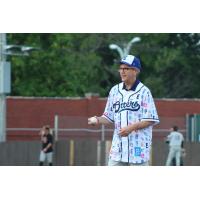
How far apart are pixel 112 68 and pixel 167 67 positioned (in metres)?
3.72

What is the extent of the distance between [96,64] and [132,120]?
44.6m

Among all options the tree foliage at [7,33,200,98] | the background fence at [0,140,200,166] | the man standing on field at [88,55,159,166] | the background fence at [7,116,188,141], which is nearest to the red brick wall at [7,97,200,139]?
the background fence at [7,116,188,141]

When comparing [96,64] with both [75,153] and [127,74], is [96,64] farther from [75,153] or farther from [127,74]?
[127,74]

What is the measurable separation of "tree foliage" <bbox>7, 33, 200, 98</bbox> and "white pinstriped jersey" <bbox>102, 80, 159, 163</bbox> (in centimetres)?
3476

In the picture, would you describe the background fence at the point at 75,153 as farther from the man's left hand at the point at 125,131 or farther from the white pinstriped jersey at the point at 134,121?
the man's left hand at the point at 125,131

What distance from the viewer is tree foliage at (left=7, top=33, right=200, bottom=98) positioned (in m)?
43.1

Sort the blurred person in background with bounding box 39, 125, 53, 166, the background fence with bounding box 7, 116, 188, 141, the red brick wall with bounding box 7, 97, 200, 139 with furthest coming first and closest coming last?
the red brick wall with bounding box 7, 97, 200, 139
the background fence with bounding box 7, 116, 188, 141
the blurred person in background with bounding box 39, 125, 53, 166

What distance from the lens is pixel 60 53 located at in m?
43.7

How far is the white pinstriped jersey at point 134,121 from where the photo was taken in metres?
7.43

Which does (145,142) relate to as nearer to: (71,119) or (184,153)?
(184,153)

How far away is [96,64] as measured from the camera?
51969 millimetres

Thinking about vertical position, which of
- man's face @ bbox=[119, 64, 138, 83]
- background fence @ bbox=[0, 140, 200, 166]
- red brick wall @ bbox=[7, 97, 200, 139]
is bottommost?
background fence @ bbox=[0, 140, 200, 166]

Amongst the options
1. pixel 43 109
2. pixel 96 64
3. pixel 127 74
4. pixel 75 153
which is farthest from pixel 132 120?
pixel 96 64

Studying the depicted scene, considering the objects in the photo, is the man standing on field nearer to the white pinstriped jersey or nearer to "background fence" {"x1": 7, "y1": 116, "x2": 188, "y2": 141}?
the white pinstriped jersey
